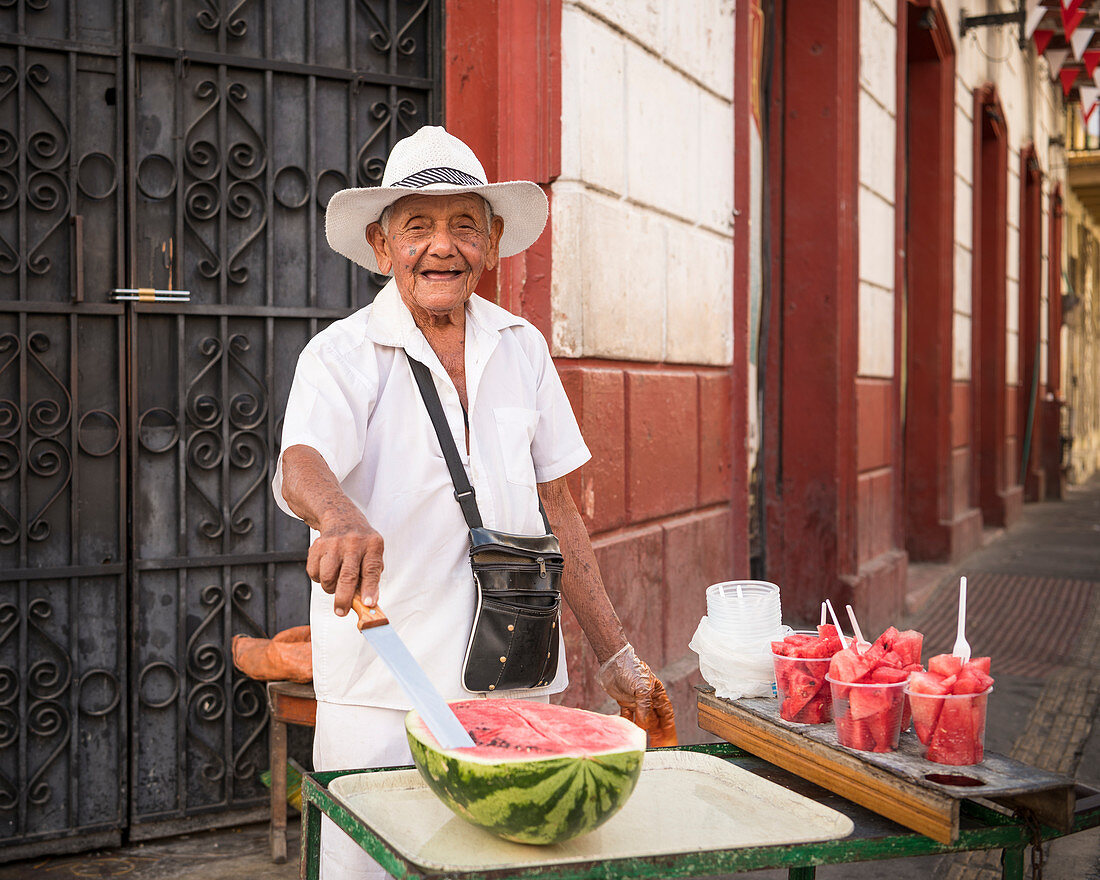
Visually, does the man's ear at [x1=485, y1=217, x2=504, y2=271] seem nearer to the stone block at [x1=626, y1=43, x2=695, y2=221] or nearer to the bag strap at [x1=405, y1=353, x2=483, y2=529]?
the bag strap at [x1=405, y1=353, x2=483, y2=529]

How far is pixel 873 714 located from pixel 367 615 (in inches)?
36.2

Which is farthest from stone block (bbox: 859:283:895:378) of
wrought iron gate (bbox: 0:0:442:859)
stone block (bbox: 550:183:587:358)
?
wrought iron gate (bbox: 0:0:442:859)

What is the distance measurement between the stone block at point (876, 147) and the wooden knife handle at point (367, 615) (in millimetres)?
6275

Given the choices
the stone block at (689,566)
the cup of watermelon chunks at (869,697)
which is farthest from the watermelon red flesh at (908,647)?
the stone block at (689,566)

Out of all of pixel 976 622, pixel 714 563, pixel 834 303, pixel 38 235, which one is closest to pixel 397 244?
pixel 38 235

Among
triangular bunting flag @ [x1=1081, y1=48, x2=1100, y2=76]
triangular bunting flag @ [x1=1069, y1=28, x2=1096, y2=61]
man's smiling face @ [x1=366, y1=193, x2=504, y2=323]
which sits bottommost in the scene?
man's smiling face @ [x1=366, y1=193, x2=504, y2=323]

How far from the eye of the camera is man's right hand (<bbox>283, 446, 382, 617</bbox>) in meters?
1.76

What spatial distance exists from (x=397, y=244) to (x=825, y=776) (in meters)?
1.42

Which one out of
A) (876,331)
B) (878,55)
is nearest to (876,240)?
(876,331)

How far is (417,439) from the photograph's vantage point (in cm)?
241

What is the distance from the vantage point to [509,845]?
171cm

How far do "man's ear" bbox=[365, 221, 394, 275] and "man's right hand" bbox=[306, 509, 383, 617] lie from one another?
3.14ft

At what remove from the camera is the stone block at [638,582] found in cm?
422

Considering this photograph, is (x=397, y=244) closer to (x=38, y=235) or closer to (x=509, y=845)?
(x=509, y=845)
